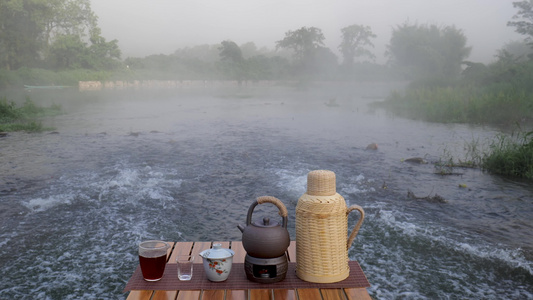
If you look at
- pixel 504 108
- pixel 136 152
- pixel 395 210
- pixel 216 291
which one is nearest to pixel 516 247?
pixel 395 210

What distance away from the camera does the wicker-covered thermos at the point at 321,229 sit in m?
2.10

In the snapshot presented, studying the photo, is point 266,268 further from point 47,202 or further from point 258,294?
point 47,202

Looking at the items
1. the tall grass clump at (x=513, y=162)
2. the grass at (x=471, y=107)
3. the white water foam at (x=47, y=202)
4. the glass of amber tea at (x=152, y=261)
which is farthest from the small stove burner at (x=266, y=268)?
the grass at (x=471, y=107)

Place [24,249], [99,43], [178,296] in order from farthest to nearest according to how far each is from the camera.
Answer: [99,43] < [24,249] < [178,296]

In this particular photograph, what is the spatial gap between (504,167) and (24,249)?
7055mm

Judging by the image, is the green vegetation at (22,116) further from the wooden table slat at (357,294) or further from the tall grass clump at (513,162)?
the wooden table slat at (357,294)

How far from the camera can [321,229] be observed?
2115 millimetres

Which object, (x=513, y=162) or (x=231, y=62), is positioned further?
(x=231, y=62)

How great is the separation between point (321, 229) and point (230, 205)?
3.78m

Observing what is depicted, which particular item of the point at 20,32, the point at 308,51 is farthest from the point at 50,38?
the point at 308,51

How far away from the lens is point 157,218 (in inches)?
206

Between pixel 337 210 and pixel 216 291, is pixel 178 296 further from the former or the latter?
pixel 337 210

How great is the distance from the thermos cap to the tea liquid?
805 mm

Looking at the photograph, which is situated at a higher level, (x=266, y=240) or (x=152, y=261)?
(x=266, y=240)
